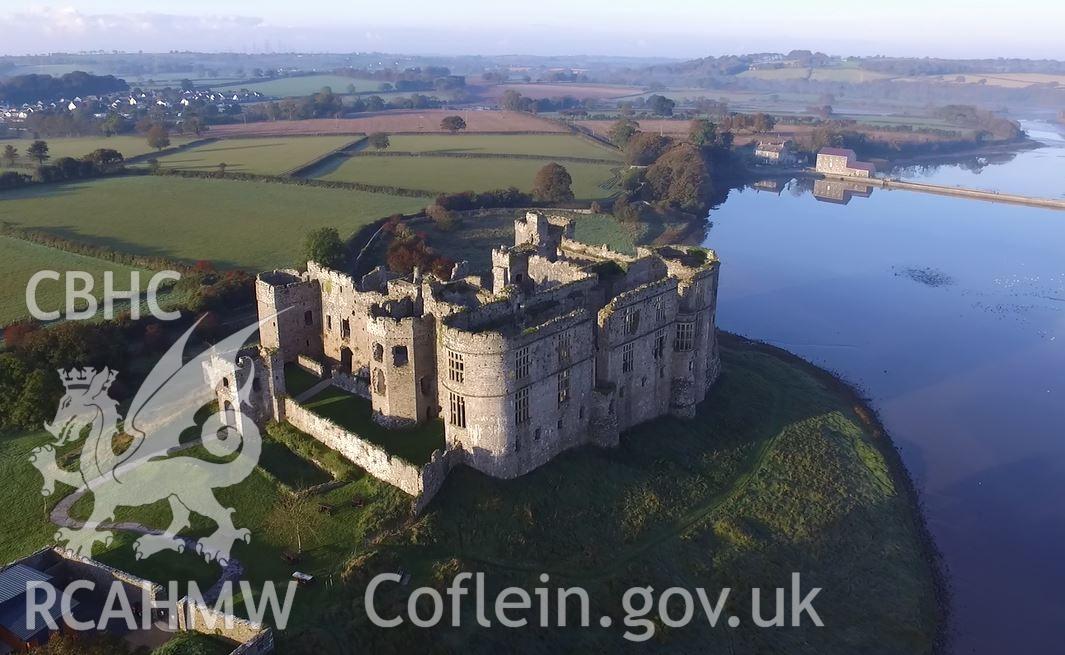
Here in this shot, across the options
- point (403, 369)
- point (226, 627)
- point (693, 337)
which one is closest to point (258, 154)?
point (403, 369)

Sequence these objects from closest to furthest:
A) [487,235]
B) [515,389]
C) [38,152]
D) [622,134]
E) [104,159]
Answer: [515,389], [487,235], [38,152], [104,159], [622,134]

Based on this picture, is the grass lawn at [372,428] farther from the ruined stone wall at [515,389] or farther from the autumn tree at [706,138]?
the autumn tree at [706,138]

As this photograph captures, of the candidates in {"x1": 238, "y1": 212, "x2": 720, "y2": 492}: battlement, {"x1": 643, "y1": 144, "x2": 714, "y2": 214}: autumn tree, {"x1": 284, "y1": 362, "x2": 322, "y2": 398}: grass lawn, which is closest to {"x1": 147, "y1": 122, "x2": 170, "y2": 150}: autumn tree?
{"x1": 643, "y1": 144, "x2": 714, "y2": 214}: autumn tree

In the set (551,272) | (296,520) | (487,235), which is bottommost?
(487,235)

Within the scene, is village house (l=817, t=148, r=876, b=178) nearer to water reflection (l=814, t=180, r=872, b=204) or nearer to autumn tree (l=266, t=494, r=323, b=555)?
water reflection (l=814, t=180, r=872, b=204)

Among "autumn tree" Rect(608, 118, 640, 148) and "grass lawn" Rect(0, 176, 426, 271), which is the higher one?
"autumn tree" Rect(608, 118, 640, 148)

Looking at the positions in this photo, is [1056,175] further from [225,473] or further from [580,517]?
[225,473]

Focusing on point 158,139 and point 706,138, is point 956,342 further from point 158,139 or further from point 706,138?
point 158,139
